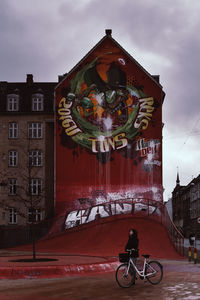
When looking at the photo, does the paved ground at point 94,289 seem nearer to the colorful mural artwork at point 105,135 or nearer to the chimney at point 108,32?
the colorful mural artwork at point 105,135

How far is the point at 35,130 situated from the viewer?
2162 inches

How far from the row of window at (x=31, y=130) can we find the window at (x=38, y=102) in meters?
1.73

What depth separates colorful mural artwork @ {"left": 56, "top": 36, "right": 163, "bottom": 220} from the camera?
48.8 meters

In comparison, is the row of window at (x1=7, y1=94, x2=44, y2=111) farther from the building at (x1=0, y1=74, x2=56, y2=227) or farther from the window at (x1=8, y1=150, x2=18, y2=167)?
the window at (x1=8, y1=150, x2=18, y2=167)

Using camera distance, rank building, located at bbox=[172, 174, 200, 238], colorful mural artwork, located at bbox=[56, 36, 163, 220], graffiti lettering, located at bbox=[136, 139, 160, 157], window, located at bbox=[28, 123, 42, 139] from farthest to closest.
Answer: building, located at bbox=[172, 174, 200, 238]
window, located at bbox=[28, 123, 42, 139]
graffiti lettering, located at bbox=[136, 139, 160, 157]
colorful mural artwork, located at bbox=[56, 36, 163, 220]

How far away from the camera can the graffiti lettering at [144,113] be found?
4956 cm

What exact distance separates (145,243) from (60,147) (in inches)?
694

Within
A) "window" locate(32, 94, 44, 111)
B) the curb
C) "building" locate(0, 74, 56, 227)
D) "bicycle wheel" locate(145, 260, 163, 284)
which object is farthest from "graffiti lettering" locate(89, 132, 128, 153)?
"bicycle wheel" locate(145, 260, 163, 284)

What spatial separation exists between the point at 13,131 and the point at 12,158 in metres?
2.79

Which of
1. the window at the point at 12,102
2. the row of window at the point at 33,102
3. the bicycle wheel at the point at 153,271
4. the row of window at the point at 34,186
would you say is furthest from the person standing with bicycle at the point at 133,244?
the window at the point at 12,102

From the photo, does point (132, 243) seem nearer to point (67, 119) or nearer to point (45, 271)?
point (45, 271)

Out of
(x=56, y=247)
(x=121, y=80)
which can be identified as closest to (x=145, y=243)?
(x=56, y=247)

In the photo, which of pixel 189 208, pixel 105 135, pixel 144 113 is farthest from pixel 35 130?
pixel 189 208

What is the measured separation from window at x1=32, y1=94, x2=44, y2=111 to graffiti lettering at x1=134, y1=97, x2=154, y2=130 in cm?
1136
